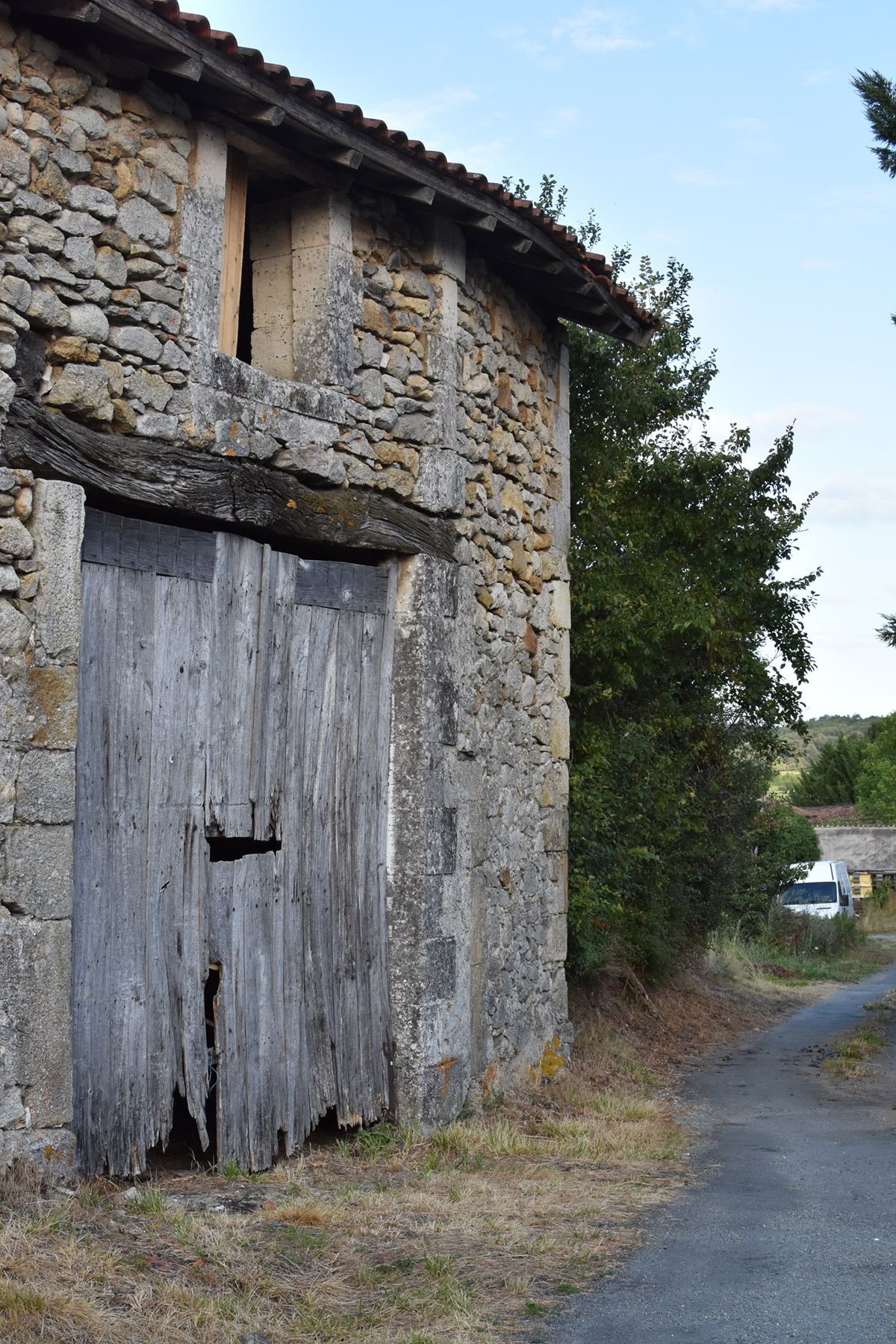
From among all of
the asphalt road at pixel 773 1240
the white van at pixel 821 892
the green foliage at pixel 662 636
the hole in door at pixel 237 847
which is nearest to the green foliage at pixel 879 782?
the white van at pixel 821 892

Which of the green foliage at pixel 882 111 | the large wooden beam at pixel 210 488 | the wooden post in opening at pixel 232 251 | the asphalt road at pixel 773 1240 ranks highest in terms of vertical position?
the green foliage at pixel 882 111

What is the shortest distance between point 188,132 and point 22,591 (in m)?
2.22

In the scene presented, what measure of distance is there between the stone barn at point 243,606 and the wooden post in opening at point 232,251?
0.06 ft

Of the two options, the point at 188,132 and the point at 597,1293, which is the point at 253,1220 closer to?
the point at 597,1293

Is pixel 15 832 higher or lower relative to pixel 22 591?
lower

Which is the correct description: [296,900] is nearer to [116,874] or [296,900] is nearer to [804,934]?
[116,874]

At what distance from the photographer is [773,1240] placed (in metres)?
4.72

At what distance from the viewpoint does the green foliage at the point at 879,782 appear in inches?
1534

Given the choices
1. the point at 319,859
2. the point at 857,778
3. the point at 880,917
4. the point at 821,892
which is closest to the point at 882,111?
the point at 319,859

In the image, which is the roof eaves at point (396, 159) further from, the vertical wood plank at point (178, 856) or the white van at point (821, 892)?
the white van at point (821, 892)

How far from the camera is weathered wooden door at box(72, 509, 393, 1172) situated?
4863 millimetres

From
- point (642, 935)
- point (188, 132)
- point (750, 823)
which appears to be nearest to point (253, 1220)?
point (188, 132)

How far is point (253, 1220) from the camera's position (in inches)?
177

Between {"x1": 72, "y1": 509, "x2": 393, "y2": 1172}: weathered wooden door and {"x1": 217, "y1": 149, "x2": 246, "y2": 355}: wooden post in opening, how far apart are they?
0.97 meters
